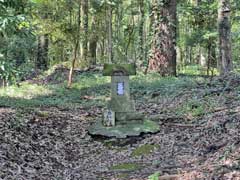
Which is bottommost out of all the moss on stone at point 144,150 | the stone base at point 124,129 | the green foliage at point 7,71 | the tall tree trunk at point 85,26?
the moss on stone at point 144,150

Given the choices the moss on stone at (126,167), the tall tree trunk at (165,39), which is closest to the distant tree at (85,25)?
the tall tree trunk at (165,39)

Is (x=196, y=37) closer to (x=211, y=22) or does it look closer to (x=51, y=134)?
(x=211, y=22)

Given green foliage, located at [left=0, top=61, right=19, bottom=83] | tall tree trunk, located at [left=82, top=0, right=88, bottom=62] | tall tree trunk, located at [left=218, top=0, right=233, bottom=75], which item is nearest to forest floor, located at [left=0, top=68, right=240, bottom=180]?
green foliage, located at [left=0, top=61, right=19, bottom=83]

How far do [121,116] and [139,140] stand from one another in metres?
1.08

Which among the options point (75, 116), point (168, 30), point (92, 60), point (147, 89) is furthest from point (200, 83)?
point (92, 60)

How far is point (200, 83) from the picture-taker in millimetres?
14414

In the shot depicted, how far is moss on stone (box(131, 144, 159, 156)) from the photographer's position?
855 cm

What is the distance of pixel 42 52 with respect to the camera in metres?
24.7

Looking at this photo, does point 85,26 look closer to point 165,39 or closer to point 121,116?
point 165,39

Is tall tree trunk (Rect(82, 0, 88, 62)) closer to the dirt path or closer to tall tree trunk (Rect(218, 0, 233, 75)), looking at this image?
tall tree trunk (Rect(218, 0, 233, 75))

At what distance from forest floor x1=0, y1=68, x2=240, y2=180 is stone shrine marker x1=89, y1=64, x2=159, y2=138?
22 centimetres

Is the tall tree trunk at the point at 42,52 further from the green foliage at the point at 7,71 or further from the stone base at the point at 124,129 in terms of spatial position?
the green foliage at the point at 7,71

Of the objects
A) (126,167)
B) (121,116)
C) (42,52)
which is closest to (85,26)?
(42,52)

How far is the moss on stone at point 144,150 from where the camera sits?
28.1 ft
